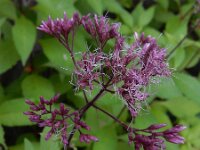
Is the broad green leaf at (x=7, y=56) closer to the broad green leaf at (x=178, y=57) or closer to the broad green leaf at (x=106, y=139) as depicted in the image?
the broad green leaf at (x=106, y=139)

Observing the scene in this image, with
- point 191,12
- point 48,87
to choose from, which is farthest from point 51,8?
point 191,12

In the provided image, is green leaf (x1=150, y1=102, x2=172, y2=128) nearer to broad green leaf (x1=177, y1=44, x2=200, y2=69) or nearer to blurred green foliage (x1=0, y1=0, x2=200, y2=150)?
blurred green foliage (x1=0, y1=0, x2=200, y2=150)

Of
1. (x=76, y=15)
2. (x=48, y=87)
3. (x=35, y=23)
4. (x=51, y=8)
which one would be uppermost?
(x=76, y=15)

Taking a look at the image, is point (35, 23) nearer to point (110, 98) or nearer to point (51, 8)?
point (51, 8)

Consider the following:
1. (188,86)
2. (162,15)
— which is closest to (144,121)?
(188,86)

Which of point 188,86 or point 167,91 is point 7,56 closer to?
point 167,91

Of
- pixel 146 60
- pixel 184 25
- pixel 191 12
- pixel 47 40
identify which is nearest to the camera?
pixel 146 60

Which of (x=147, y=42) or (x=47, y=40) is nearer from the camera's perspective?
(x=147, y=42)

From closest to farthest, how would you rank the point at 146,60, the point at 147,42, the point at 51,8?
the point at 146,60
the point at 147,42
the point at 51,8
